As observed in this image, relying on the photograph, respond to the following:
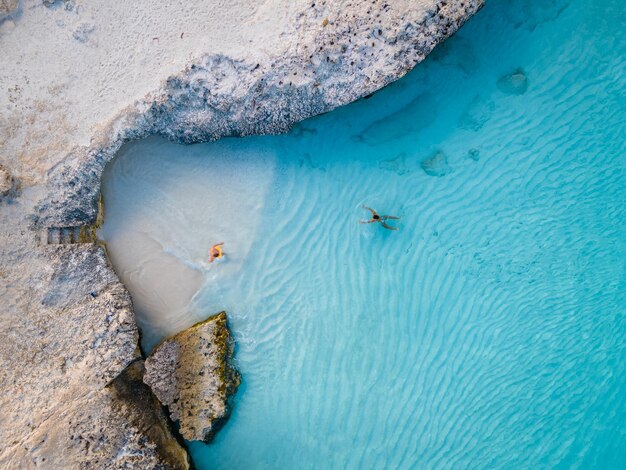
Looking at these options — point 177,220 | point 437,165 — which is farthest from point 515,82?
point 177,220

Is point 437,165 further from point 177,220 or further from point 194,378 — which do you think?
point 194,378

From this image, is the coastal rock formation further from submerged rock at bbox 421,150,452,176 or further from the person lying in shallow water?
submerged rock at bbox 421,150,452,176

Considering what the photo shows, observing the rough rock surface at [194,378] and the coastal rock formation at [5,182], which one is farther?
the rough rock surface at [194,378]

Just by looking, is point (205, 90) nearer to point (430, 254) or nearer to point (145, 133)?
point (145, 133)

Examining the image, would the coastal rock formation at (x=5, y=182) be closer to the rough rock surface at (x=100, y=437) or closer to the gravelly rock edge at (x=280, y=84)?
the gravelly rock edge at (x=280, y=84)

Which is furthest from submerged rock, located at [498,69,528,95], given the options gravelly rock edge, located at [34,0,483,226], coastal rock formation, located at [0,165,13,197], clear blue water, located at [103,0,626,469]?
coastal rock formation, located at [0,165,13,197]

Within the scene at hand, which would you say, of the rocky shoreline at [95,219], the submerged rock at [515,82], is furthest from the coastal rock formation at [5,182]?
the submerged rock at [515,82]
